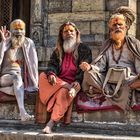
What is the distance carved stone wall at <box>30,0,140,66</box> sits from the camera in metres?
9.90

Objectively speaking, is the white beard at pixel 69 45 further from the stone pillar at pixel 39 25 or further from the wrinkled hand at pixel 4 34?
the stone pillar at pixel 39 25

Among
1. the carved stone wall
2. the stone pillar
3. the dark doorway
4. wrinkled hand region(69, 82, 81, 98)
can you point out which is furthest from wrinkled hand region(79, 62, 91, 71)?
the dark doorway

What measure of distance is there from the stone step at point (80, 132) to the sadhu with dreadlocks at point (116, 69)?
1.00 feet

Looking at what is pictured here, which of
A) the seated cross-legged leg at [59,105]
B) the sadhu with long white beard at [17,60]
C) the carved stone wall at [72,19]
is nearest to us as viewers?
the seated cross-legged leg at [59,105]

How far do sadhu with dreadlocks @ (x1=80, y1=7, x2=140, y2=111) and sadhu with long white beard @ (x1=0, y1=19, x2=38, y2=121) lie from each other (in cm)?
112

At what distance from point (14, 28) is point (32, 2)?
10.9ft

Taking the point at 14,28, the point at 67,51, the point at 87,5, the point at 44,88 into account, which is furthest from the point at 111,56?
the point at 87,5

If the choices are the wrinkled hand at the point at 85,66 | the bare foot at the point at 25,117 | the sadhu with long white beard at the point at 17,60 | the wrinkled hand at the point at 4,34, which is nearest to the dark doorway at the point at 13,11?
the wrinkled hand at the point at 4,34

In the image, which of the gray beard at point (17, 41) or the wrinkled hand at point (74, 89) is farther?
the gray beard at point (17, 41)

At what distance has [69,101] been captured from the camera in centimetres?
658

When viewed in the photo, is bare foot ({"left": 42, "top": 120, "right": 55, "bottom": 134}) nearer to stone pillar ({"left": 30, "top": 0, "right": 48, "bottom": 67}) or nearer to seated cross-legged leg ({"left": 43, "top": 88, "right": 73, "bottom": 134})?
seated cross-legged leg ({"left": 43, "top": 88, "right": 73, "bottom": 134})

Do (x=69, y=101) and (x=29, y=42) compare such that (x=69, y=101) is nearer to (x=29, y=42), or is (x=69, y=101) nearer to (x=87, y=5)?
(x=29, y=42)

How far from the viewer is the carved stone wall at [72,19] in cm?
990

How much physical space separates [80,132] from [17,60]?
1.68 m
